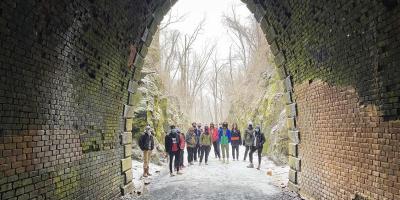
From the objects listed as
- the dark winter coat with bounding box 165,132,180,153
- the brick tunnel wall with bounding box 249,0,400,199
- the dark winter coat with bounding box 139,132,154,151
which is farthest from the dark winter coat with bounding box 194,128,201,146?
the brick tunnel wall with bounding box 249,0,400,199

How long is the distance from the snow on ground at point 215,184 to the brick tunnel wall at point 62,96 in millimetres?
1444

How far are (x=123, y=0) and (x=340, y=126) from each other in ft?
17.4

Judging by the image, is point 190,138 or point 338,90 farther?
point 190,138

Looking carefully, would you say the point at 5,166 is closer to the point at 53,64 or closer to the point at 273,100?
the point at 53,64

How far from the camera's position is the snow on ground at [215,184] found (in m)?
8.71

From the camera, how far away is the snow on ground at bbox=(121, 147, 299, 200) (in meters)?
8.71

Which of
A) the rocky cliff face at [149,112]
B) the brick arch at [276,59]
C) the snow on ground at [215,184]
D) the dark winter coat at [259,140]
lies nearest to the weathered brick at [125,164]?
the snow on ground at [215,184]

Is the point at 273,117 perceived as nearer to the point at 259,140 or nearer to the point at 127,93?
the point at 259,140

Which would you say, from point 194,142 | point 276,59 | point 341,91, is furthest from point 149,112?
point 341,91

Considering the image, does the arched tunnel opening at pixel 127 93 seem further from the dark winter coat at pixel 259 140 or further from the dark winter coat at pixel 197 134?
the dark winter coat at pixel 197 134

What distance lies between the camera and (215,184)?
10.3 meters

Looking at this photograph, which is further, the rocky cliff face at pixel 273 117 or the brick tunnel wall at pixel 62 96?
the rocky cliff face at pixel 273 117

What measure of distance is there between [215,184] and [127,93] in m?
3.61

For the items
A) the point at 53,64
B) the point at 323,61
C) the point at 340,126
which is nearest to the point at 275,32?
the point at 323,61
